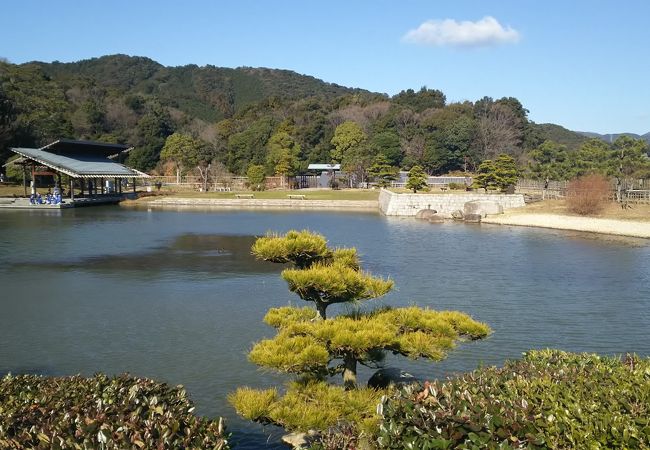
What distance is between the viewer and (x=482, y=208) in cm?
4175

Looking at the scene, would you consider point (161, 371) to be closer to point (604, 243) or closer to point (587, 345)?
point (587, 345)

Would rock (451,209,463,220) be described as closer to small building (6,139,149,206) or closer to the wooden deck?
small building (6,139,149,206)

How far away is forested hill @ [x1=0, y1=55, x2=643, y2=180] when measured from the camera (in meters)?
63.3

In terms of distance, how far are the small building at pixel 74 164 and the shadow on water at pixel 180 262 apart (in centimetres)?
2423

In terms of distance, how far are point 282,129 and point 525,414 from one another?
69090mm

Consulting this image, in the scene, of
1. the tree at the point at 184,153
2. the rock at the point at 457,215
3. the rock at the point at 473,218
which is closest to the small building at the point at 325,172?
the tree at the point at 184,153

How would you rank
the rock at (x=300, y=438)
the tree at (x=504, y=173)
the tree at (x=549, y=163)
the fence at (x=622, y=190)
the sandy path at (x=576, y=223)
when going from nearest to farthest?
the rock at (x=300, y=438) < the sandy path at (x=576, y=223) < the fence at (x=622, y=190) < the tree at (x=549, y=163) < the tree at (x=504, y=173)

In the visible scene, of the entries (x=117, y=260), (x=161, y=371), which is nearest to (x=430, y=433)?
(x=161, y=371)

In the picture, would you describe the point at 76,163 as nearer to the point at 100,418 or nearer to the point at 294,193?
the point at 294,193

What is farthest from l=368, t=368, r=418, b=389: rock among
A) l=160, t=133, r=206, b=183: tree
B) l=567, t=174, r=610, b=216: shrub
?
l=160, t=133, r=206, b=183: tree

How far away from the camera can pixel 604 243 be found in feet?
95.1

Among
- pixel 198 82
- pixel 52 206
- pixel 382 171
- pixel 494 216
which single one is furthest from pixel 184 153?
pixel 198 82

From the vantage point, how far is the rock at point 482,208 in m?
41.4

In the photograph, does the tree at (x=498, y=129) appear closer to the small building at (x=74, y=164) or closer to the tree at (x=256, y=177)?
the tree at (x=256, y=177)
